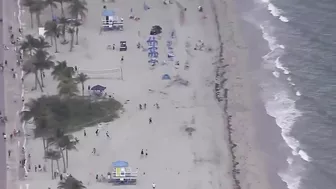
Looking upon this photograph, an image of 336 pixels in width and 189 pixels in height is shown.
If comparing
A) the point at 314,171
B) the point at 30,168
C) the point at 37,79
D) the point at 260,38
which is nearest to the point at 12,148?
the point at 30,168

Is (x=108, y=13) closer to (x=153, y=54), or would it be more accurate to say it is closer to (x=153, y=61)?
(x=153, y=54)

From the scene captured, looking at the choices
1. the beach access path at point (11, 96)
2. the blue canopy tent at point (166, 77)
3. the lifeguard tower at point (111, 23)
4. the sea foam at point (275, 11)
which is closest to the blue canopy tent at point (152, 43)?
the lifeguard tower at point (111, 23)

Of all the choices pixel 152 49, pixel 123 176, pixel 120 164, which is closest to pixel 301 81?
pixel 152 49

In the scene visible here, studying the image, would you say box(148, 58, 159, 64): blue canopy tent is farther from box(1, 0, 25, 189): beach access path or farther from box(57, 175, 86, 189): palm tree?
box(57, 175, 86, 189): palm tree

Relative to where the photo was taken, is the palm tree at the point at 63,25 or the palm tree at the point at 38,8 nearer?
the palm tree at the point at 63,25

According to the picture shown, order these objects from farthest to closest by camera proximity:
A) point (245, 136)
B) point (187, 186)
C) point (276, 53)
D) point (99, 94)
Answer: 1. point (276, 53)
2. point (99, 94)
3. point (245, 136)
4. point (187, 186)

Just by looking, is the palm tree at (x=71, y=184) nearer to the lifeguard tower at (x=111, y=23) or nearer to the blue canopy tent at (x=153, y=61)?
the blue canopy tent at (x=153, y=61)

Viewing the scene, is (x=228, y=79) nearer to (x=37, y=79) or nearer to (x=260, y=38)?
(x=260, y=38)
